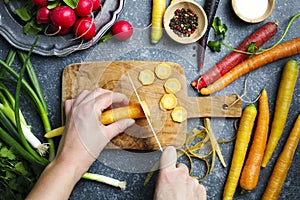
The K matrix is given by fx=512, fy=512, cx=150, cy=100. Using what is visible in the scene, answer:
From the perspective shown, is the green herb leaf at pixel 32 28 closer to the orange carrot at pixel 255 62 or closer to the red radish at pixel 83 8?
the red radish at pixel 83 8

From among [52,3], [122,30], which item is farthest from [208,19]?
[52,3]

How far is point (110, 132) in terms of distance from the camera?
5.55 feet

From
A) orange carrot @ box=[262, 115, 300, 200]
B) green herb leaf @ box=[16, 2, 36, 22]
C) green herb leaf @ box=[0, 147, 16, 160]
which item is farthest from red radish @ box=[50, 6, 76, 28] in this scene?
orange carrot @ box=[262, 115, 300, 200]

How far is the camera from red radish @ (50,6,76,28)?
1640mm

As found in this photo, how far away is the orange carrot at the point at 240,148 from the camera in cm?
178

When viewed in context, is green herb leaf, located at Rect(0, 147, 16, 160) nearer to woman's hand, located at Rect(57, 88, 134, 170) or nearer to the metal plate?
woman's hand, located at Rect(57, 88, 134, 170)

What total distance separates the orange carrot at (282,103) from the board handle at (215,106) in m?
0.14

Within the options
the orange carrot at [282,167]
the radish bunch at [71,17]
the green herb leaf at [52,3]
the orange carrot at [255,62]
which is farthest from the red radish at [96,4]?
the orange carrot at [282,167]

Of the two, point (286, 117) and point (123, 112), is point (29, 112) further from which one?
point (286, 117)

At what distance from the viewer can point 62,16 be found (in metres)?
1.64

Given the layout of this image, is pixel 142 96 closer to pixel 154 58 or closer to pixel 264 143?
pixel 154 58

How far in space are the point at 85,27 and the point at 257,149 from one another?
28.5 inches

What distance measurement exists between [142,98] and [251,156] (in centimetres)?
44

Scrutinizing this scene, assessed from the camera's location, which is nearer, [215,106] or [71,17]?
[71,17]
